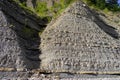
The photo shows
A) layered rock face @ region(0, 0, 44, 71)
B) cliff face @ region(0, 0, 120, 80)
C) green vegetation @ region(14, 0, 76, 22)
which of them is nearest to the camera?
layered rock face @ region(0, 0, 44, 71)

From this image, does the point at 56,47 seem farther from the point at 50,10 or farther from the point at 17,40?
the point at 50,10

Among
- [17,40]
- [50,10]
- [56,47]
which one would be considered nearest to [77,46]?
[56,47]

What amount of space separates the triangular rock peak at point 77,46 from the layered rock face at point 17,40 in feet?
1.39

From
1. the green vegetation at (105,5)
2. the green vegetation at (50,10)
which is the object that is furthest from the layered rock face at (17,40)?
the green vegetation at (105,5)

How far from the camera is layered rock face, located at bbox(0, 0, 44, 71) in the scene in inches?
538

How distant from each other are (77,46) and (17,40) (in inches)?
99.1

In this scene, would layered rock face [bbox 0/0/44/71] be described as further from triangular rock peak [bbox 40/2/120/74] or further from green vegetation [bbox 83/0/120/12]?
green vegetation [bbox 83/0/120/12]

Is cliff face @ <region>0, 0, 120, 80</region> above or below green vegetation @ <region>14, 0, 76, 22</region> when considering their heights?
below

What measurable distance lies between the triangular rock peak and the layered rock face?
0.42 meters

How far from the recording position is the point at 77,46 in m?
15.6

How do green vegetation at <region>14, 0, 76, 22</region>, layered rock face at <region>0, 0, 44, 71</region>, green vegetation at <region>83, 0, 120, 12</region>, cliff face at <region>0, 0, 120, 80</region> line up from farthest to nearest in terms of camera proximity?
1. green vegetation at <region>83, 0, 120, 12</region>
2. green vegetation at <region>14, 0, 76, 22</region>
3. cliff face at <region>0, 0, 120, 80</region>
4. layered rock face at <region>0, 0, 44, 71</region>

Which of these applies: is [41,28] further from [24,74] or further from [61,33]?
[24,74]

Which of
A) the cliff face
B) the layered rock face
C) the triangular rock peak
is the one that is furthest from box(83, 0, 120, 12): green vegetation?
the layered rock face

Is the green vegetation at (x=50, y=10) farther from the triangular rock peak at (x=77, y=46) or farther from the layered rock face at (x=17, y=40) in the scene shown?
the layered rock face at (x=17, y=40)
